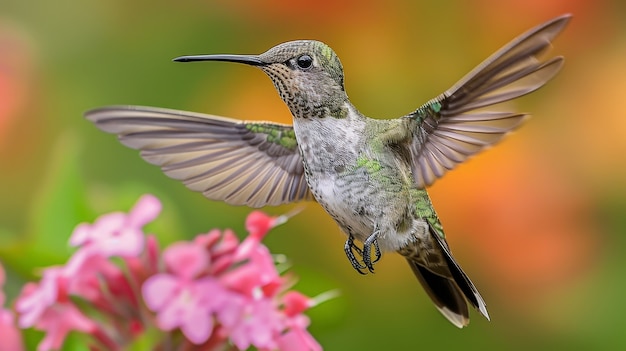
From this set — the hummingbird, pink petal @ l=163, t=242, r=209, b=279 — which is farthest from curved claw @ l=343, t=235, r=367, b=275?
pink petal @ l=163, t=242, r=209, b=279

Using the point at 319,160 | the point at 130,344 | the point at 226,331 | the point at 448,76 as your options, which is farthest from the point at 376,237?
the point at 448,76

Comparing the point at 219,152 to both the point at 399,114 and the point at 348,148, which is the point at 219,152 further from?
the point at 399,114

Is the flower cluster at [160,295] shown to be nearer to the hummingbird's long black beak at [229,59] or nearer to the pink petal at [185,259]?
the pink petal at [185,259]

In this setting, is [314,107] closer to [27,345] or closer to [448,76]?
[27,345]

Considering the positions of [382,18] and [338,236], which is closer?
[338,236]

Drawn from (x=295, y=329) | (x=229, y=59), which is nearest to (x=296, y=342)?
(x=295, y=329)

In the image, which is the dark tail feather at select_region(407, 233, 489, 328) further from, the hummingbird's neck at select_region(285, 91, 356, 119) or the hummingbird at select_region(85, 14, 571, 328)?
the hummingbird's neck at select_region(285, 91, 356, 119)

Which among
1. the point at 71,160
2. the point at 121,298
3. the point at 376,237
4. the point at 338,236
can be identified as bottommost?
the point at 338,236
